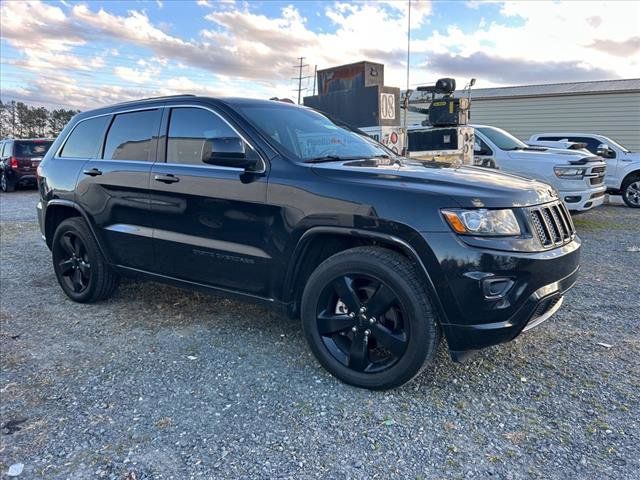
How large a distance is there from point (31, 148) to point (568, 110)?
20452 mm

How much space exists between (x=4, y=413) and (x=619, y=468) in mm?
3248

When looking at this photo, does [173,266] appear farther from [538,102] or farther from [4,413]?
[538,102]

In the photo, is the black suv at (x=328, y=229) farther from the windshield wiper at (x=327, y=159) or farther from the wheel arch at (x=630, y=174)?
the wheel arch at (x=630, y=174)

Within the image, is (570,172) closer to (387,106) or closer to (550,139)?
(387,106)

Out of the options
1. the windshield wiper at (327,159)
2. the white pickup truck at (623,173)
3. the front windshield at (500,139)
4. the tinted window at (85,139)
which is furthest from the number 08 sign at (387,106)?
the white pickup truck at (623,173)

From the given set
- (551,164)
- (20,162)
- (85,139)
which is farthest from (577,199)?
(20,162)

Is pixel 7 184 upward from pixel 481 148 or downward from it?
downward

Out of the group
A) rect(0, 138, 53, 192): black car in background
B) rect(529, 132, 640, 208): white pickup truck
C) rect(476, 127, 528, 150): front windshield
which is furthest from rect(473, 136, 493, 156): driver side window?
rect(0, 138, 53, 192): black car in background

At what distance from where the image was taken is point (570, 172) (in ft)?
27.9

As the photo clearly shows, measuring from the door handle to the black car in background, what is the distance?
14.5 meters

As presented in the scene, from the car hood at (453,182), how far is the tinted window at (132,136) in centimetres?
162

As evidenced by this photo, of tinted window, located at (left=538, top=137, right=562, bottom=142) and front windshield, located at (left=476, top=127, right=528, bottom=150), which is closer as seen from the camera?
front windshield, located at (left=476, top=127, right=528, bottom=150)

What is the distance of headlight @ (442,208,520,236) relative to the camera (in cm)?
268

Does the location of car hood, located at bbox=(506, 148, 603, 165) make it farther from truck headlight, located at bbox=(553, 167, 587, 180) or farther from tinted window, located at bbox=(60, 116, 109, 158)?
tinted window, located at bbox=(60, 116, 109, 158)
